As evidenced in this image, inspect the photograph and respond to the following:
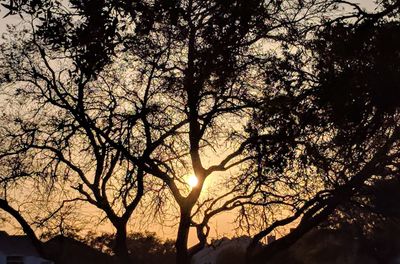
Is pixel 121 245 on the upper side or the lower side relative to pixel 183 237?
upper

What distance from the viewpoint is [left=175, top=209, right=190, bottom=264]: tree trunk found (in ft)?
92.0

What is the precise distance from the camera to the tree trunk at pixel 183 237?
28031 millimetres

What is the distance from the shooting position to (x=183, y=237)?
28.3 m

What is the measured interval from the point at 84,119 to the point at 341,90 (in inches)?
428

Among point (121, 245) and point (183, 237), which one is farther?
point (121, 245)

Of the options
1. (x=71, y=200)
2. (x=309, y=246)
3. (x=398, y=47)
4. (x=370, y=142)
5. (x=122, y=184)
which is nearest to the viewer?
(x=398, y=47)

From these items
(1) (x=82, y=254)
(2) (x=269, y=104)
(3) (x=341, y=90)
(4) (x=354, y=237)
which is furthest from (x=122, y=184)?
(4) (x=354, y=237)

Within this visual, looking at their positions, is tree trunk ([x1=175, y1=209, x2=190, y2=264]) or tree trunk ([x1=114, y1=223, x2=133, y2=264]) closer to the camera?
tree trunk ([x1=175, y1=209, x2=190, y2=264])

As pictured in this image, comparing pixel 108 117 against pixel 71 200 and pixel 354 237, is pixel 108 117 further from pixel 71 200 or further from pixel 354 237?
pixel 354 237

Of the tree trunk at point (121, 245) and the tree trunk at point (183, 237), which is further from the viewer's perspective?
the tree trunk at point (121, 245)

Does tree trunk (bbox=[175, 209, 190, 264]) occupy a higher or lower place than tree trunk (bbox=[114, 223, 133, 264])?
lower

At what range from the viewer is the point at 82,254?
59406 millimetres

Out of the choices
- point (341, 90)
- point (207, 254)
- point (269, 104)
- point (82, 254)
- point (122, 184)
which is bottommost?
point (341, 90)

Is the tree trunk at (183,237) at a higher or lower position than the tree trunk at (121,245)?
lower
